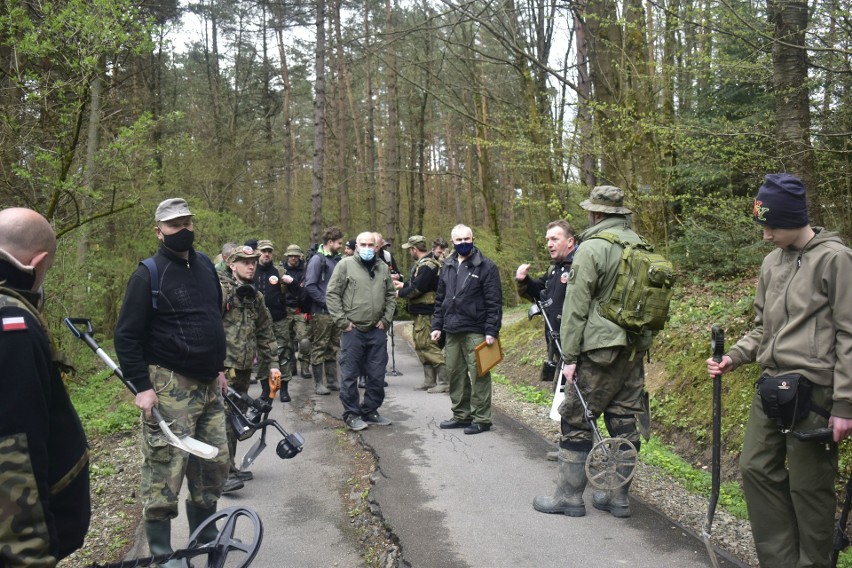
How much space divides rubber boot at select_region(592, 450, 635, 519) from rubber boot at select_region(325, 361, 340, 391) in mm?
6355

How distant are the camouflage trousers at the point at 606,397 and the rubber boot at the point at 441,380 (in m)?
5.65

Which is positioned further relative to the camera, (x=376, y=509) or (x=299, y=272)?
(x=299, y=272)

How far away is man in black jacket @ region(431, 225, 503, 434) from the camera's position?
8133 mm

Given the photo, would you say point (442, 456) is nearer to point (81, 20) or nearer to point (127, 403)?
point (127, 403)

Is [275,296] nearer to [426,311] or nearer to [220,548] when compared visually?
[426,311]

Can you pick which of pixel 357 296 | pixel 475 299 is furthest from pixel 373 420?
pixel 475 299

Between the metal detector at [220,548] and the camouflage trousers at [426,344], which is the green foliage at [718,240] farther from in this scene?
the metal detector at [220,548]

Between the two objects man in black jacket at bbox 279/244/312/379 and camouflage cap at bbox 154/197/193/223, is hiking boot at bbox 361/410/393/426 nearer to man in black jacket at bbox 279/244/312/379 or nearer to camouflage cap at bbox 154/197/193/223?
man in black jacket at bbox 279/244/312/379

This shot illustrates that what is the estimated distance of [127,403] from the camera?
10.4 m

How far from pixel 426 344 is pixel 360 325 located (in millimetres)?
3078

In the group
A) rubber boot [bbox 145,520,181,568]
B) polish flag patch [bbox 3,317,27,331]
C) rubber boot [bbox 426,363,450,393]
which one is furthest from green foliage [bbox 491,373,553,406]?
polish flag patch [bbox 3,317,27,331]

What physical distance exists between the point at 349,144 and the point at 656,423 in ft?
107

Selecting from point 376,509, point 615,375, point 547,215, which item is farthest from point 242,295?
point 547,215

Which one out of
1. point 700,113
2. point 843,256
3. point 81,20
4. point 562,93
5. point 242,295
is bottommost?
point 242,295
